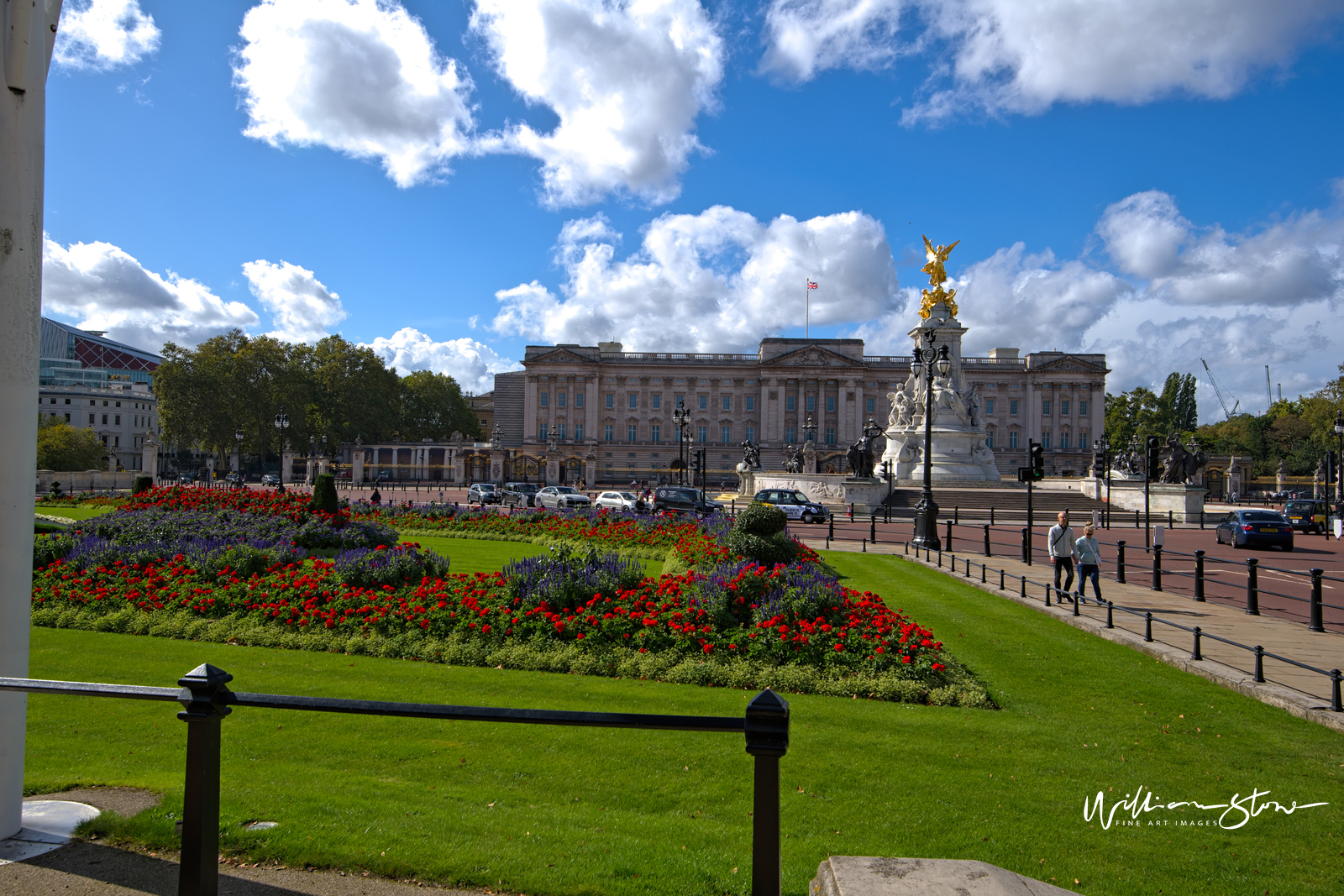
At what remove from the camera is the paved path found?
770 centimetres

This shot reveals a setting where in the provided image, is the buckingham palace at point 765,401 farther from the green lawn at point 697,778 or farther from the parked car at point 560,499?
the green lawn at point 697,778

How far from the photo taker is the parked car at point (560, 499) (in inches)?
1571

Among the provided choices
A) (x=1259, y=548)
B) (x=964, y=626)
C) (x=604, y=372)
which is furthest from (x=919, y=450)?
(x=604, y=372)

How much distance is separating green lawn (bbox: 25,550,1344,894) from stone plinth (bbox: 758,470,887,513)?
100 ft

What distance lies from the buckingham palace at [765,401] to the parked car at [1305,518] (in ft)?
208

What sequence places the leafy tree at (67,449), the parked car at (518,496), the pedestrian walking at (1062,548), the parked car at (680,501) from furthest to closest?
the leafy tree at (67,449) < the parked car at (518,496) < the parked car at (680,501) < the pedestrian walking at (1062,548)

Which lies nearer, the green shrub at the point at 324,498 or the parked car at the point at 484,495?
the green shrub at the point at 324,498

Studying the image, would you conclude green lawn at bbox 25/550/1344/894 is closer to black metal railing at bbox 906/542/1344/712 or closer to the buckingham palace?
black metal railing at bbox 906/542/1344/712

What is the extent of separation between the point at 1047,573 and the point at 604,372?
86833mm

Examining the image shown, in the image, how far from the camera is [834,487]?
4219cm

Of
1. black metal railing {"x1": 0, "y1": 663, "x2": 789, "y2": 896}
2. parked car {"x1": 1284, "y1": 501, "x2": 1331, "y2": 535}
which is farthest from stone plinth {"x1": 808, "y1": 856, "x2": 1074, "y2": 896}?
parked car {"x1": 1284, "y1": 501, "x2": 1331, "y2": 535}

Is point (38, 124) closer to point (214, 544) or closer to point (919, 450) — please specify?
point (214, 544)

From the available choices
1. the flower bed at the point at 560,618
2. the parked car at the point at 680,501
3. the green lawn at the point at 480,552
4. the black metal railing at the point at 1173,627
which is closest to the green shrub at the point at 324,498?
the green lawn at the point at 480,552

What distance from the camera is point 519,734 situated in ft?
20.5
